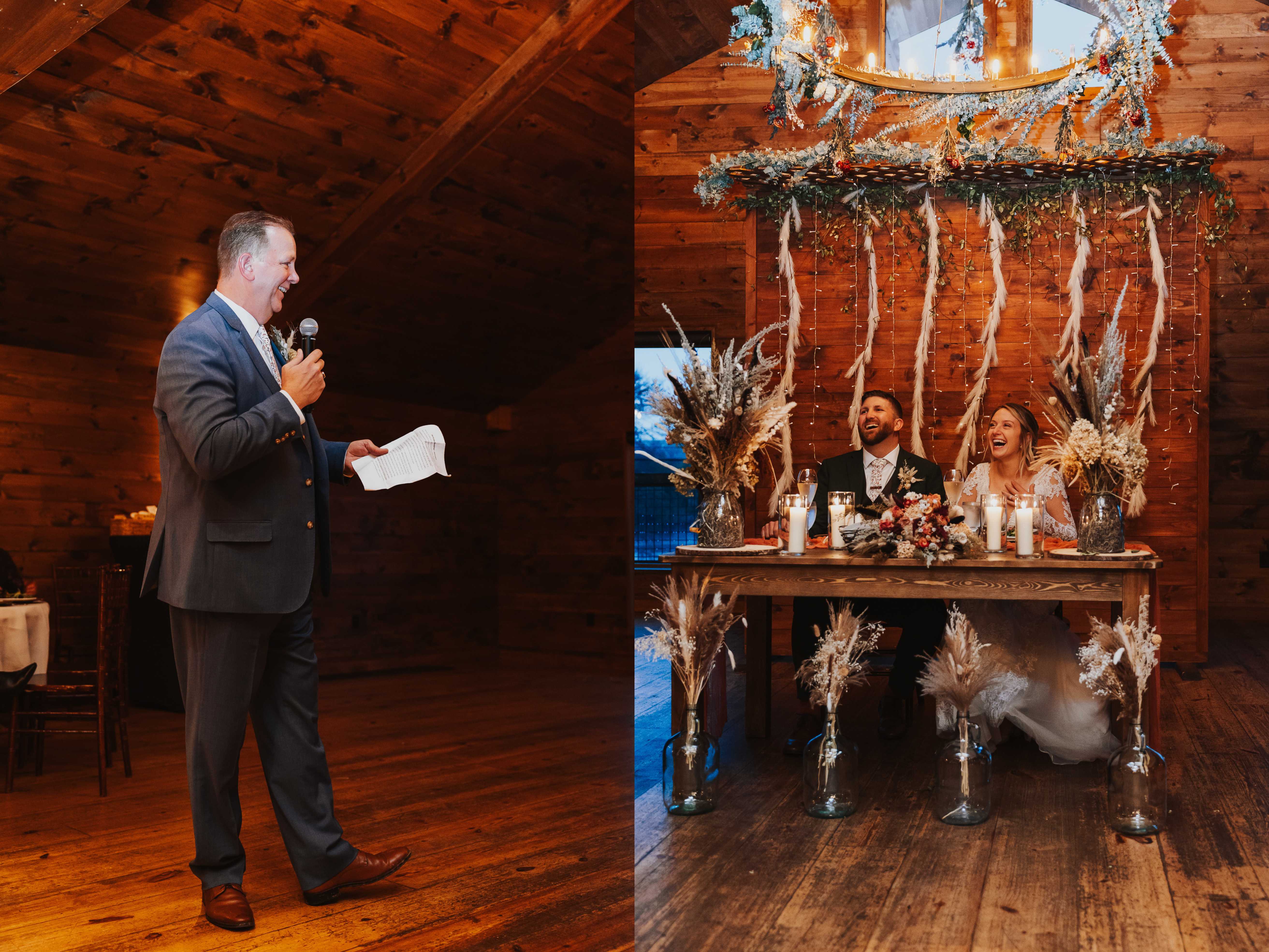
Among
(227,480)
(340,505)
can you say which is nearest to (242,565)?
(227,480)

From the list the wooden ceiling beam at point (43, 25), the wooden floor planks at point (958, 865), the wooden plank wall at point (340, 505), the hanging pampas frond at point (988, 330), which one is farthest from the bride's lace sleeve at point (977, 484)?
the wooden plank wall at point (340, 505)

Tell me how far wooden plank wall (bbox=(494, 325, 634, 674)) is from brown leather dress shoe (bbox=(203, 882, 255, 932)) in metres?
4.89

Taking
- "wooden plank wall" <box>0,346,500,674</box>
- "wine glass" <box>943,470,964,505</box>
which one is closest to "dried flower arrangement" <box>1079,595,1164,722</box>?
"wine glass" <box>943,470,964,505</box>

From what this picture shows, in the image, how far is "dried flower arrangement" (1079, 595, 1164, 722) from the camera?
8.55 ft

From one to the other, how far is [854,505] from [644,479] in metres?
3.92

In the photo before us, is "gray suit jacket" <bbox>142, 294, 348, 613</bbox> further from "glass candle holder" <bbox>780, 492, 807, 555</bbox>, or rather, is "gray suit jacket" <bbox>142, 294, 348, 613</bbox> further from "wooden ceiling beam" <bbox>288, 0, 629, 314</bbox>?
"wooden ceiling beam" <bbox>288, 0, 629, 314</bbox>

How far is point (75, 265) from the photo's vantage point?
Answer: 509 centimetres

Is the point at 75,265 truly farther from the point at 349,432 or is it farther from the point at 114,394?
the point at 349,432

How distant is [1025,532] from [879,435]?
1.07 metres

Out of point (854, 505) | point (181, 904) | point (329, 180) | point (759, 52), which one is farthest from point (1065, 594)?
point (329, 180)

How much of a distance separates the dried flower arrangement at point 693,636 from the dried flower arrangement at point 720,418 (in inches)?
16.3

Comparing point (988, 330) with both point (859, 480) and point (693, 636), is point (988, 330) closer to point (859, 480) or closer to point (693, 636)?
point (859, 480)

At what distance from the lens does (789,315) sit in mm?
5523

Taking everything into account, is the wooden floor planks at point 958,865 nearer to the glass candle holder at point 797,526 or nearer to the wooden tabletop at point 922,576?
the wooden tabletop at point 922,576
